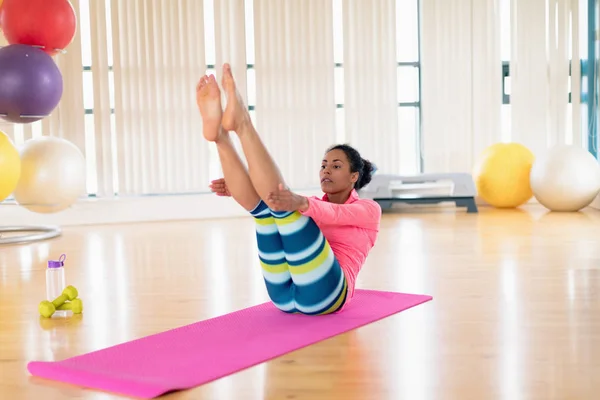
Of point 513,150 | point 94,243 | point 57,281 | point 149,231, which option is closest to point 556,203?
point 513,150

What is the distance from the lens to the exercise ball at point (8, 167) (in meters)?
4.71

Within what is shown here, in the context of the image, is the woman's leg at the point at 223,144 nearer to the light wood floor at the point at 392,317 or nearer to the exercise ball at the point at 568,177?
the light wood floor at the point at 392,317

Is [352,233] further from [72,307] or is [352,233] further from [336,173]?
[72,307]

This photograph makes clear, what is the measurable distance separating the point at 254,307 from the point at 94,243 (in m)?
2.52

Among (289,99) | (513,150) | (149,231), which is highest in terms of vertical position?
(289,99)

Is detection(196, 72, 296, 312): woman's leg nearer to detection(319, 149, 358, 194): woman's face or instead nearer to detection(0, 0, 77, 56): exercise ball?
detection(319, 149, 358, 194): woman's face

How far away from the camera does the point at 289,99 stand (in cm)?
680

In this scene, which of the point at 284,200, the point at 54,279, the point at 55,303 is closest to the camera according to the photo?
the point at 284,200

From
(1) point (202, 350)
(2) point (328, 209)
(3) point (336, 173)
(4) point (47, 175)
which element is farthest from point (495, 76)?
(1) point (202, 350)

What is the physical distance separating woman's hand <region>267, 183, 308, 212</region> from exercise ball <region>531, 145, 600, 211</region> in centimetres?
445

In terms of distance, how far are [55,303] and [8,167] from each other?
194 centimetres

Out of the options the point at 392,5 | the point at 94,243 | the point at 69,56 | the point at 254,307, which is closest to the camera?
the point at 254,307

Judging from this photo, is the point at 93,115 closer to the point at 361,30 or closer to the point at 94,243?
the point at 94,243

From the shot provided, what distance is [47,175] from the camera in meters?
5.14
